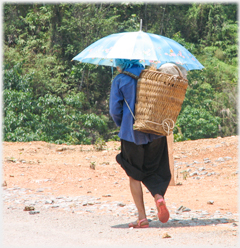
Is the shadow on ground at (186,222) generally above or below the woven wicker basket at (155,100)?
below

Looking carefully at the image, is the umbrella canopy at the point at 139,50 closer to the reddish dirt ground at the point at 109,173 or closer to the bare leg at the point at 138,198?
the bare leg at the point at 138,198

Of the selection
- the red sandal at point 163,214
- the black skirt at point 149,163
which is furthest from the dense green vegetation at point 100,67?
the red sandal at point 163,214

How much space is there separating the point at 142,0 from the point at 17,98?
9.90 m

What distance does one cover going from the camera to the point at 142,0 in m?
19.5

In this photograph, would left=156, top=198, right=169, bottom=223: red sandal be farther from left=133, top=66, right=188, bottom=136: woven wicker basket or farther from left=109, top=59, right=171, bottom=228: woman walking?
left=133, top=66, right=188, bottom=136: woven wicker basket

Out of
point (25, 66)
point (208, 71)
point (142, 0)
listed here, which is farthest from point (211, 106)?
point (25, 66)

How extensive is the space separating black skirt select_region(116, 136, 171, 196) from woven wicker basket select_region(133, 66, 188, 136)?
234mm

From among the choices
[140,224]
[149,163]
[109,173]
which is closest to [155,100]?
[149,163]

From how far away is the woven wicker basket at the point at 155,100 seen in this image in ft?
12.3

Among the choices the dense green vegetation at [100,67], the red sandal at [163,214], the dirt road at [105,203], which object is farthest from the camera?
the dense green vegetation at [100,67]

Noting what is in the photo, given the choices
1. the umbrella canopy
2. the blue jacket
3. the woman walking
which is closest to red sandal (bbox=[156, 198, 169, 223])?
the woman walking

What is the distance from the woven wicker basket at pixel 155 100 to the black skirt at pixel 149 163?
23 centimetres

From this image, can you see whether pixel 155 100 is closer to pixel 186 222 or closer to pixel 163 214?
pixel 163 214

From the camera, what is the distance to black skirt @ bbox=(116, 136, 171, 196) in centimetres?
388
